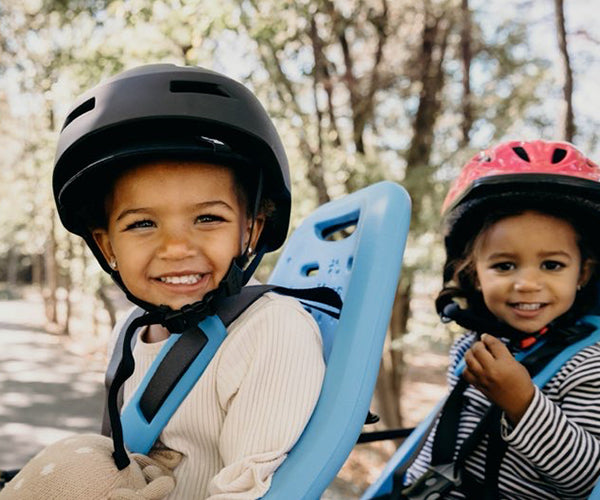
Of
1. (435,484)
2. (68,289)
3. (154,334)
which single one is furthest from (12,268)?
(435,484)

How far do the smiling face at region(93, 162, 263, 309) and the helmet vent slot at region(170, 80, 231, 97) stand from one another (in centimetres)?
21

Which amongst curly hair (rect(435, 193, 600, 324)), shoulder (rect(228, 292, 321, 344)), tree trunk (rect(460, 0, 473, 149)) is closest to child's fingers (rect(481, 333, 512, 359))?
curly hair (rect(435, 193, 600, 324))

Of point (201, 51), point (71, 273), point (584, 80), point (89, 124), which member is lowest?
point (71, 273)

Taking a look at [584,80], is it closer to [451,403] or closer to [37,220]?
[451,403]

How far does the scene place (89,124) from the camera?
4.54 feet

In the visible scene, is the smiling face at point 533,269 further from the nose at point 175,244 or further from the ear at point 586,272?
the nose at point 175,244

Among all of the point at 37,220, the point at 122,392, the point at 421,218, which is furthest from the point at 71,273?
the point at 122,392

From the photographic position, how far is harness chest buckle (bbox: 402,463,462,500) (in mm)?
1691

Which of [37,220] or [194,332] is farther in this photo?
[37,220]

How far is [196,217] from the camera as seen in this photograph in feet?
4.49

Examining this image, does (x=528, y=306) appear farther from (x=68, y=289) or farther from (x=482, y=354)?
(x=68, y=289)

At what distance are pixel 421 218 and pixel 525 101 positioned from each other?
84.0 inches

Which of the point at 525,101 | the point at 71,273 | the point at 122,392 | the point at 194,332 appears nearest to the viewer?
the point at 194,332

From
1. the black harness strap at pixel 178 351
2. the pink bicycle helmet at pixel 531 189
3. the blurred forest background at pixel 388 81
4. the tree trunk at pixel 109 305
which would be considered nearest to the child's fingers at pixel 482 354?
the pink bicycle helmet at pixel 531 189
